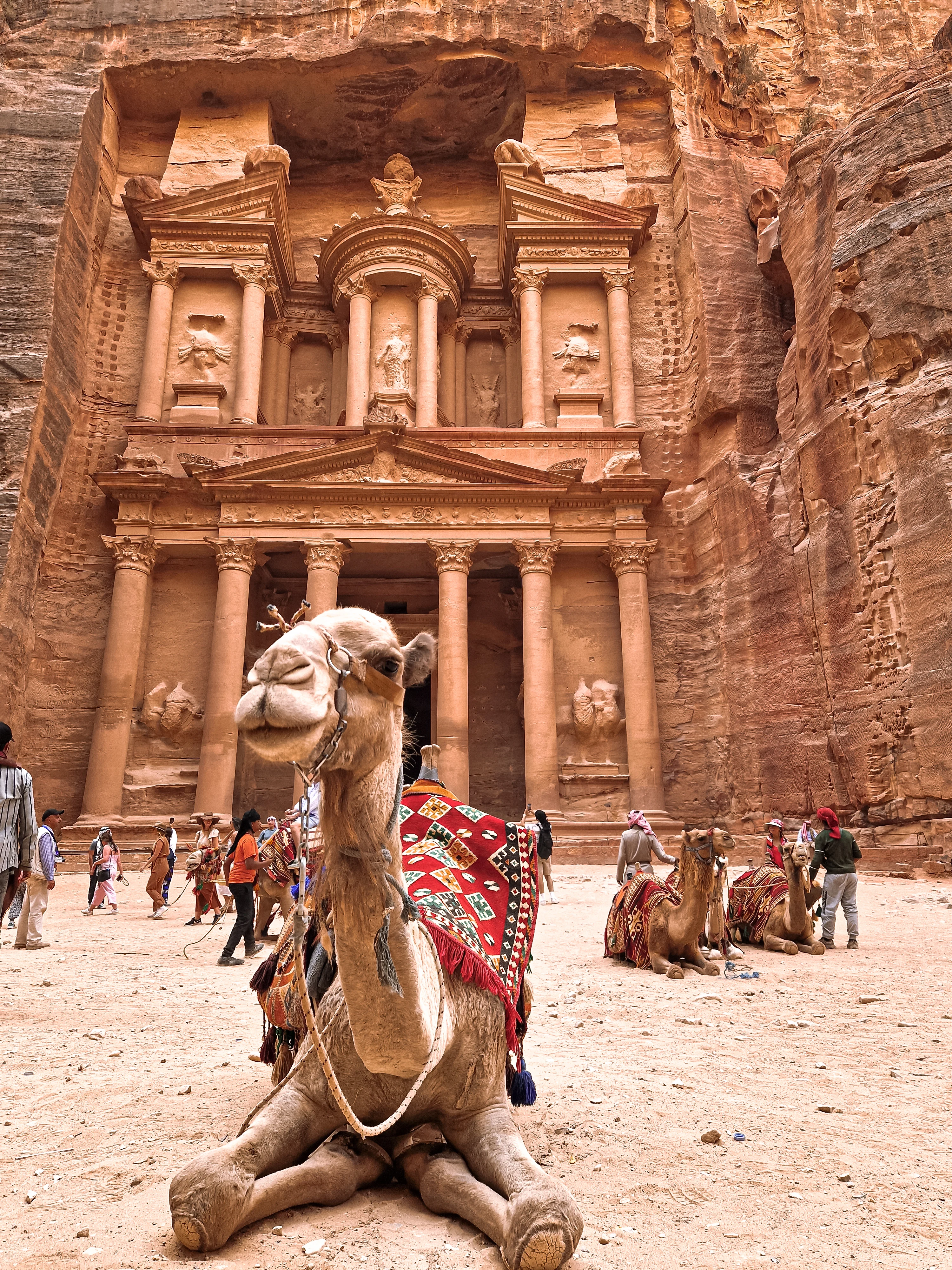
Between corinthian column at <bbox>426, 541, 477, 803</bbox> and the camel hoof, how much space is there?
690 inches

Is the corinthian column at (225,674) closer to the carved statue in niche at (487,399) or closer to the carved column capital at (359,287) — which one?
the carved column capital at (359,287)

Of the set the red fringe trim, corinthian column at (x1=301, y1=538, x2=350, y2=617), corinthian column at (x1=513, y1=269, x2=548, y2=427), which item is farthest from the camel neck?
corinthian column at (x1=513, y1=269, x2=548, y2=427)

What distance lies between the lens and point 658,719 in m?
22.8

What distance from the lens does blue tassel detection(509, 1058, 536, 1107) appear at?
12.7 feet

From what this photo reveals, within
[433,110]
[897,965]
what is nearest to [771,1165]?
[897,965]

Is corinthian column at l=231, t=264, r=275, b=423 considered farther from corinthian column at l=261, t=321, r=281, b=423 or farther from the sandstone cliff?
the sandstone cliff

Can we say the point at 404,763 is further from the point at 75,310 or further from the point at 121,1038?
the point at 75,310

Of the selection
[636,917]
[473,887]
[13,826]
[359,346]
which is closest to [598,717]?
[359,346]

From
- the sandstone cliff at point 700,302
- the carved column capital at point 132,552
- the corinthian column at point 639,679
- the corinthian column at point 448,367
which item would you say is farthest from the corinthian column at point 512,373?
the carved column capital at point 132,552

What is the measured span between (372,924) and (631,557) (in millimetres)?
21059

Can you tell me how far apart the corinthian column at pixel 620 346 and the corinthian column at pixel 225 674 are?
1104cm

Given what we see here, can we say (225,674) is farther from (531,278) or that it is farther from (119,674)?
(531,278)

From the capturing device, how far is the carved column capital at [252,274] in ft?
87.2

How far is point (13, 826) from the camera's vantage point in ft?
21.4
